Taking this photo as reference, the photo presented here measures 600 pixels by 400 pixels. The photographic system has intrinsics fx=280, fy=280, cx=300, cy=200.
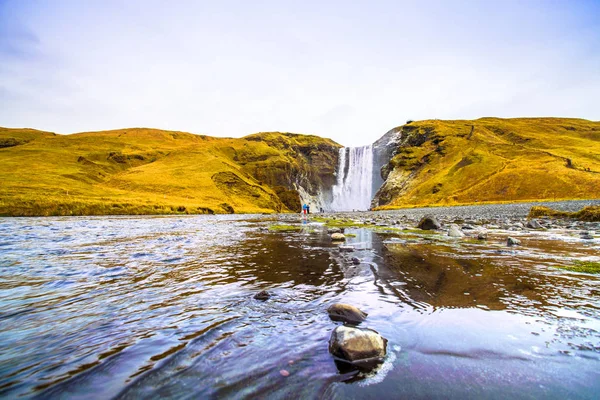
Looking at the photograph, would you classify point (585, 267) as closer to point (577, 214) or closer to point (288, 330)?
point (288, 330)

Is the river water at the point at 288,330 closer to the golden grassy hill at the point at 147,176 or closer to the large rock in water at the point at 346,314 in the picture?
the large rock in water at the point at 346,314

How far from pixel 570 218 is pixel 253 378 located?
113ft

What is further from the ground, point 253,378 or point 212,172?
point 212,172

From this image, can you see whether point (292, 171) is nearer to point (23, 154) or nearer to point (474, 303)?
point (23, 154)

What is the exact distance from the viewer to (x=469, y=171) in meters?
89.2

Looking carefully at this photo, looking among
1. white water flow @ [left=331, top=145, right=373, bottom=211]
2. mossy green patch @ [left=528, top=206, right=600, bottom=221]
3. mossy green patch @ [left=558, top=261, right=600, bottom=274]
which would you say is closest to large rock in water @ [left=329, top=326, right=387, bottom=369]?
mossy green patch @ [left=558, top=261, right=600, bottom=274]

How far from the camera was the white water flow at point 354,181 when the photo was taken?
12938 cm

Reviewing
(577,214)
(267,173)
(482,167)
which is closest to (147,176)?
(267,173)

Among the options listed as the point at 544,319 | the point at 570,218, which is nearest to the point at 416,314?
the point at 544,319

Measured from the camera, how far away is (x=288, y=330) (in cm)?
415

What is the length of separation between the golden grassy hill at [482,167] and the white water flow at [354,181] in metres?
12.7

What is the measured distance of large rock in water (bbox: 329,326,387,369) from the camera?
3273mm

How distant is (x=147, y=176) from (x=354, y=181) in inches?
3429

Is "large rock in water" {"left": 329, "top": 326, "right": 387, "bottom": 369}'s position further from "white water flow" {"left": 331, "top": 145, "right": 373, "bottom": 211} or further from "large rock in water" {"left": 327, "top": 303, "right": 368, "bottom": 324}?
"white water flow" {"left": 331, "top": 145, "right": 373, "bottom": 211}
